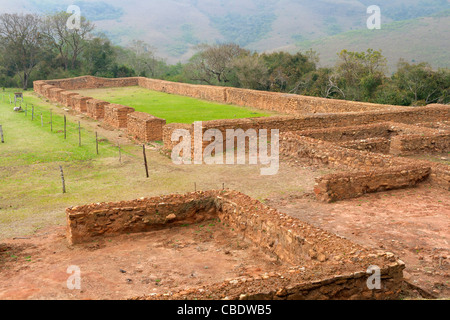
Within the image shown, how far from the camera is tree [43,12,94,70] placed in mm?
48219

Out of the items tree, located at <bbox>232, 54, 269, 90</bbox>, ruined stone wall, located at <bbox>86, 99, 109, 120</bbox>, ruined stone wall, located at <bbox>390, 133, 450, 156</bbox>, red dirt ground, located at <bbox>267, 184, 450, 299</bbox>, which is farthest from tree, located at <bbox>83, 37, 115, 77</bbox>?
red dirt ground, located at <bbox>267, 184, 450, 299</bbox>

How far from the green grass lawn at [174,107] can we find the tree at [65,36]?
1488cm

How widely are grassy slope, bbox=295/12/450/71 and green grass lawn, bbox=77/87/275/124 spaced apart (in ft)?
133

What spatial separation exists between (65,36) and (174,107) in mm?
30655

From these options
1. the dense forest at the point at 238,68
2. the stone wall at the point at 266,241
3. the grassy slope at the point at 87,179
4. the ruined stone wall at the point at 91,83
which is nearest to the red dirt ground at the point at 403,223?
the stone wall at the point at 266,241

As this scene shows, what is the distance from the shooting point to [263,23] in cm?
13588

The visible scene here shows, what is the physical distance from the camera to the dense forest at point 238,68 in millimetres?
24266

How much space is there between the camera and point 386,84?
2484 centimetres

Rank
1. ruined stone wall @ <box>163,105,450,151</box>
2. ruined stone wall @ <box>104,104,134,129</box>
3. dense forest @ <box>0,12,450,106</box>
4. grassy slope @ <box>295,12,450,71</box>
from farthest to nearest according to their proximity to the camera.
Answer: grassy slope @ <box>295,12,450,71</box>
dense forest @ <box>0,12,450,106</box>
ruined stone wall @ <box>104,104,134,129</box>
ruined stone wall @ <box>163,105,450,151</box>

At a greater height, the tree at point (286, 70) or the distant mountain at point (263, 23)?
the distant mountain at point (263, 23)

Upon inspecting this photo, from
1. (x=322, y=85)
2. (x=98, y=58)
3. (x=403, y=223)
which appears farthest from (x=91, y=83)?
(x=403, y=223)

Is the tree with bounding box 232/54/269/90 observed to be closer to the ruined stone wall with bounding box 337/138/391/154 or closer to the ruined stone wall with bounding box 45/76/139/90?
the ruined stone wall with bounding box 45/76/139/90

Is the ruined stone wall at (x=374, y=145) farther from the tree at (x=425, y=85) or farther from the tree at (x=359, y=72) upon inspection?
the tree at (x=359, y=72)

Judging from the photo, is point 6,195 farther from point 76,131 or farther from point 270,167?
point 76,131
